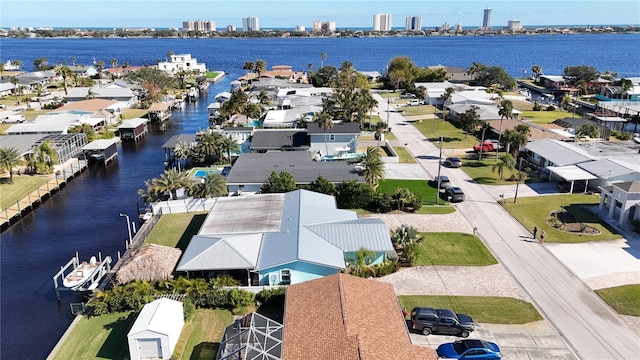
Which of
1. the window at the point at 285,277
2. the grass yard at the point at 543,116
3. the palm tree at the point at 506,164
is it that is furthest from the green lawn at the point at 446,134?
the window at the point at 285,277

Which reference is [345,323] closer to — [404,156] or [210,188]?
[210,188]

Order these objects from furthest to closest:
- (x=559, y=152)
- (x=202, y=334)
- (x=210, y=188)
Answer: (x=559, y=152)
(x=210, y=188)
(x=202, y=334)

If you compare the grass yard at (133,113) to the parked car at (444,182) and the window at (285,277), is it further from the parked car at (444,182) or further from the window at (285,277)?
the window at (285,277)

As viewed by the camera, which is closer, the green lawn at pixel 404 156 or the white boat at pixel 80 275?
the white boat at pixel 80 275

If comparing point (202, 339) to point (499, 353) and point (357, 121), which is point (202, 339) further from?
point (357, 121)

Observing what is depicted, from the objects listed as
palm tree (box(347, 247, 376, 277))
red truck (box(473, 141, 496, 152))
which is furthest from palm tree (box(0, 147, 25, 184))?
red truck (box(473, 141, 496, 152))

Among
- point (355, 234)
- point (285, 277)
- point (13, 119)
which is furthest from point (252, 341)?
point (13, 119)

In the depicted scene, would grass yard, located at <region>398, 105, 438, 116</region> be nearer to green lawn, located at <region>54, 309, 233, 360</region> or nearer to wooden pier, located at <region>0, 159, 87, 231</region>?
wooden pier, located at <region>0, 159, 87, 231</region>
